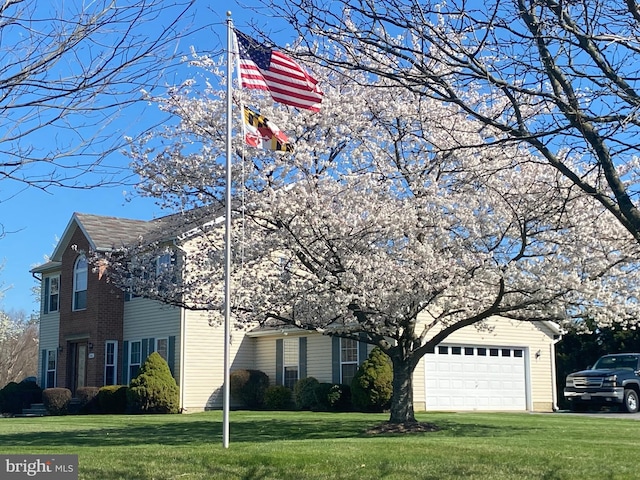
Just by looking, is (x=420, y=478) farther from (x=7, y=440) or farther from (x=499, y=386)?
(x=499, y=386)

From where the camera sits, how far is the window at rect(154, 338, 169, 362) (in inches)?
1094

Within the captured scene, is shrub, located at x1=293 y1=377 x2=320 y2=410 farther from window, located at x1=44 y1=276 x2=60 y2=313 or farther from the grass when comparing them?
window, located at x1=44 y1=276 x2=60 y2=313

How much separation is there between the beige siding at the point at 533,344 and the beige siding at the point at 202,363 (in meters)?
8.46

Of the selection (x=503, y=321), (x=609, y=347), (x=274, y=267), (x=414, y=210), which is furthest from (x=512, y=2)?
(x=609, y=347)

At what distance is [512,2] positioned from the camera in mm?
7703

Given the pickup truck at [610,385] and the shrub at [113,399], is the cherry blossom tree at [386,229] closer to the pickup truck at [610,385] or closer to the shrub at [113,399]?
the pickup truck at [610,385]

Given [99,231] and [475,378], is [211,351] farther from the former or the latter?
[475,378]

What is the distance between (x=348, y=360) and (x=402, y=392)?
32.3ft

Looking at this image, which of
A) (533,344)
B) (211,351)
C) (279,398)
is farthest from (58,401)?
(533,344)

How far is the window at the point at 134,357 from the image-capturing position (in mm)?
29125

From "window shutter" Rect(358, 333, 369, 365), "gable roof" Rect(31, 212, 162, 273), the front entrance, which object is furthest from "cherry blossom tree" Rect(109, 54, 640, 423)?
the front entrance

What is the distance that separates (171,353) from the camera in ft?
90.2

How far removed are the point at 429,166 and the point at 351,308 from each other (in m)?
3.06

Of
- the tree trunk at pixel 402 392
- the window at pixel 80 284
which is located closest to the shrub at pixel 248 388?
the window at pixel 80 284
